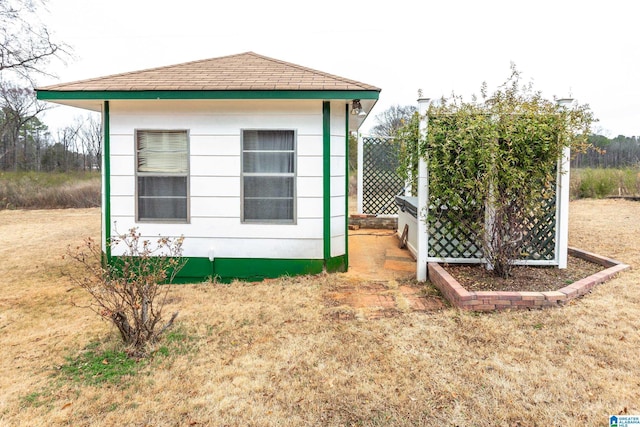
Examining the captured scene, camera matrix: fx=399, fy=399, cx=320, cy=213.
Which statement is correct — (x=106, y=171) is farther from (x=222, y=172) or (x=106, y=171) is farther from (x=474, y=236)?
(x=474, y=236)

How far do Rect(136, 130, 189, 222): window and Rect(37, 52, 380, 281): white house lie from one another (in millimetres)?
13

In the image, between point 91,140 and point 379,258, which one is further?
point 91,140

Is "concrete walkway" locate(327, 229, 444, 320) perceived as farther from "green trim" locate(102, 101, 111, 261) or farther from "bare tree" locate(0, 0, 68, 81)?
"bare tree" locate(0, 0, 68, 81)

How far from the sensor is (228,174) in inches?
204

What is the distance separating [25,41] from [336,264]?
14.9 m

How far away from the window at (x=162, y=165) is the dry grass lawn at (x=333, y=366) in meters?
1.51

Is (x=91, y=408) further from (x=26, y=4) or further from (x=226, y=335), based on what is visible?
(x=26, y=4)

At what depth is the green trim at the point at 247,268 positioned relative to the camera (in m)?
5.25

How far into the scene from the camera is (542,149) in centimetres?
426

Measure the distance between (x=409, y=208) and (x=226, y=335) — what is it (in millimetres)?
3945

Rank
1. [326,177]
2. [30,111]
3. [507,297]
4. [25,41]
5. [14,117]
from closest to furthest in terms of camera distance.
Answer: [507,297] → [326,177] → [25,41] → [14,117] → [30,111]

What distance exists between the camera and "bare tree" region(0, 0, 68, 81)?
12984 millimetres

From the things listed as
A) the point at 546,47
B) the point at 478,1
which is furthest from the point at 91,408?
the point at 546,47

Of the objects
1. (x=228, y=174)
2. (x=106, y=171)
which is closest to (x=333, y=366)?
(x=228, y=174)
